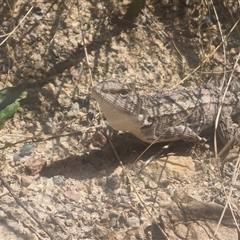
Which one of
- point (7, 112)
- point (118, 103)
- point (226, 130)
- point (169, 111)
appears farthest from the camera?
point (226, 130)

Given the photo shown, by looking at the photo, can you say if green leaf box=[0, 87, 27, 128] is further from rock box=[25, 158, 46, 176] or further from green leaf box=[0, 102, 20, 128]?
rock box=[25, 158, 46, 176]

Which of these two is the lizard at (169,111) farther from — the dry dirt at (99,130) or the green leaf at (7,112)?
the green leaf at (7,112)

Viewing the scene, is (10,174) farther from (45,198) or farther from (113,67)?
(113,67)

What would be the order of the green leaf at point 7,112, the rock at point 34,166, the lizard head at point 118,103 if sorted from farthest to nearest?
the rock at point 34,166, the lizard head at point 118,103, the green leaf at point 7,112

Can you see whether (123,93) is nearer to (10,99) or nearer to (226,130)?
(10,99)

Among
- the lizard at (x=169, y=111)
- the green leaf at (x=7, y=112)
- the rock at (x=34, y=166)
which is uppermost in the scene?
the green leaf at (x=7, y=112)

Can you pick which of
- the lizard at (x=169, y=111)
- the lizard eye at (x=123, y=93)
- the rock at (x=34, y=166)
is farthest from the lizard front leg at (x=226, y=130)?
the rock at (x=34, y=166)

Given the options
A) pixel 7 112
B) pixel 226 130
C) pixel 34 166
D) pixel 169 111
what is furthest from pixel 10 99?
pixel 226 130
